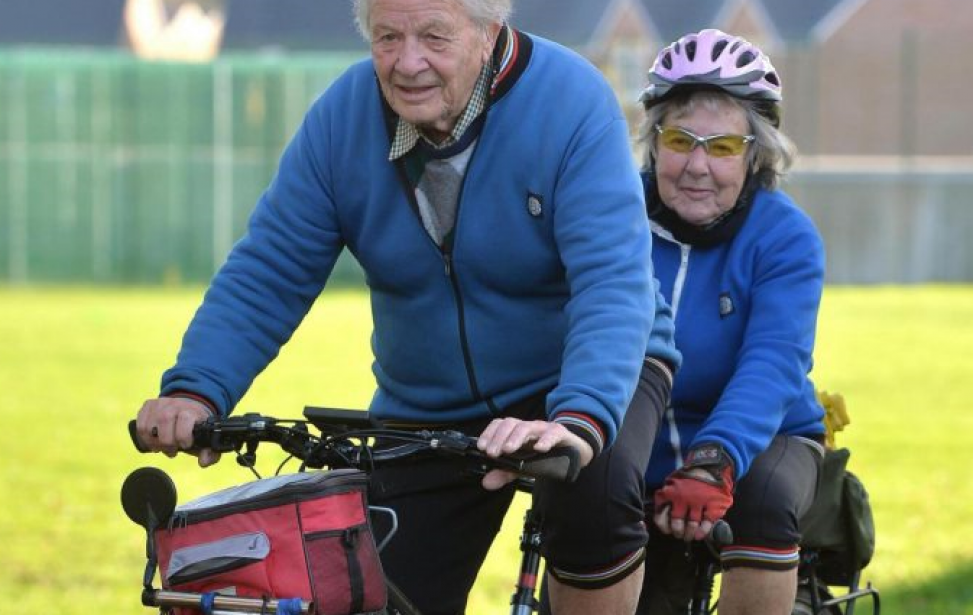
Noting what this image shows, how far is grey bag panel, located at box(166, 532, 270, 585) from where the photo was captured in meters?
3.24

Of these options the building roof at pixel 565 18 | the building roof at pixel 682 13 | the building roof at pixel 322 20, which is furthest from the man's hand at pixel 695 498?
the building roof at pixel 682 13

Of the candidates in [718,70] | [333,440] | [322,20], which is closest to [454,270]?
[333,440]

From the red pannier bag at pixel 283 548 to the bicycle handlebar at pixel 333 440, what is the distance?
0.65 ft

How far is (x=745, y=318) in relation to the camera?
16.2ft

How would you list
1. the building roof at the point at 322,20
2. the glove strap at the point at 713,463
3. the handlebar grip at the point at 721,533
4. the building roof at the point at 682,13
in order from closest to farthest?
the handlebar grip at the point at 721,533
the glove strap at the point at 713,463
the building roof at the point at 322,20
the building roof at the point at 682,13

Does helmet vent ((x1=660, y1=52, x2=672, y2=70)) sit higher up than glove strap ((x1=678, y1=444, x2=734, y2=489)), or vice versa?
helmet vent ((x1=660, y1=52, x2=672, y2=70))

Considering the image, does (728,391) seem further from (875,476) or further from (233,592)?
(875,476)

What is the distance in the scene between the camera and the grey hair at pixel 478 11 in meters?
3.93

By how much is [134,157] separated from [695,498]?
86.5 ft

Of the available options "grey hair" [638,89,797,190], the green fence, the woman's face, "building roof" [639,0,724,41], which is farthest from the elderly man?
"building roof" [639,0,724,41]

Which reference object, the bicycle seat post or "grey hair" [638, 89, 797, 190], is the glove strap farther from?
"grey hair" [638, 89, 797, 190]

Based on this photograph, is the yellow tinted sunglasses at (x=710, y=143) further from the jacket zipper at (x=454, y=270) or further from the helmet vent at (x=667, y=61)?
the jacket zipper at (x=454, y=270)

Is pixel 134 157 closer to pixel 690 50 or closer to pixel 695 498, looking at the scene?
pixel 690 50

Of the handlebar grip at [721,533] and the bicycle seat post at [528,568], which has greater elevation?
the handlebar grip at [721,533]
